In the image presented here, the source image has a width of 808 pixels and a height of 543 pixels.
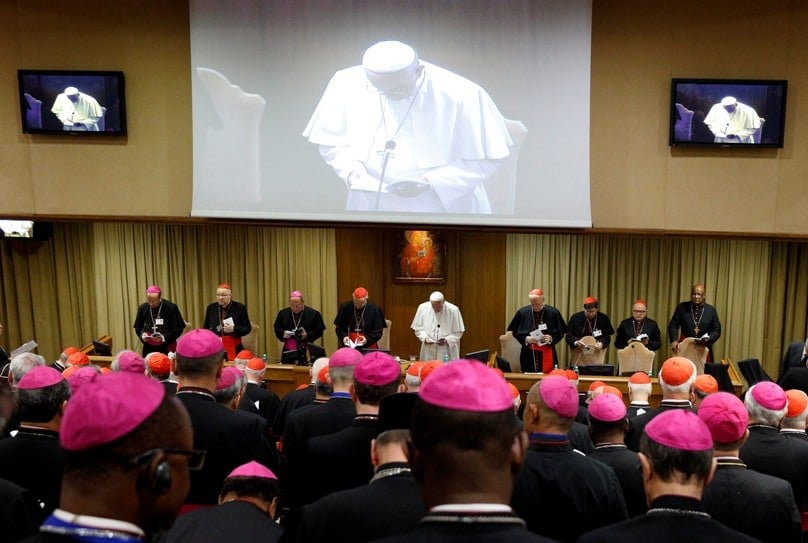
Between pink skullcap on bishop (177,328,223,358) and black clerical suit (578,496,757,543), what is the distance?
2.06 meters

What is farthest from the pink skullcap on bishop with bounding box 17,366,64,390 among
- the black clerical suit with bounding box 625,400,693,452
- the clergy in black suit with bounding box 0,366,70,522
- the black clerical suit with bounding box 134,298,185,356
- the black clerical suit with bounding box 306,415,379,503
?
the black clerical suit with bounding box 134,298,185,356

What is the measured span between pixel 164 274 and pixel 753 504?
391 inches

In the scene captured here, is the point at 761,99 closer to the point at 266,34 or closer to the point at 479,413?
the point at 266,34

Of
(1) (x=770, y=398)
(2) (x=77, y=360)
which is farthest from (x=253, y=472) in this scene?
(2) (x=77, y=360)

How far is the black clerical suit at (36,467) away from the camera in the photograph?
358 centimetres

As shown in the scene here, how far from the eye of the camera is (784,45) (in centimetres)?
796

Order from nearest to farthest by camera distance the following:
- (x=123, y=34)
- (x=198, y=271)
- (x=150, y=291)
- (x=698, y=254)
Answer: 1. (x=123, y=34)
2. (x=150, y=291)
3. (x=698, y=254)
4. (x=198, y=271)

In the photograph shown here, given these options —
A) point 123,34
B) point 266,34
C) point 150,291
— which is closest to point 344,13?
point 266,34

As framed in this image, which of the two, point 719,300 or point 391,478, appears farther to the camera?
point 719,300

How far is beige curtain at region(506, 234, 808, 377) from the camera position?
34.9ft

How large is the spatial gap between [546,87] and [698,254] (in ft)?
14.2

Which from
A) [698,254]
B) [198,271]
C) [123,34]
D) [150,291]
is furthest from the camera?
[198,271]

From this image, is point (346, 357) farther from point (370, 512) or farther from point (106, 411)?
point (106, 411)

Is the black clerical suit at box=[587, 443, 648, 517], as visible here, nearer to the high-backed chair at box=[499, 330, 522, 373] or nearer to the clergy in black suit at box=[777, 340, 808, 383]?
the clergy in black suit at box=[777, 340, 808, 383]
